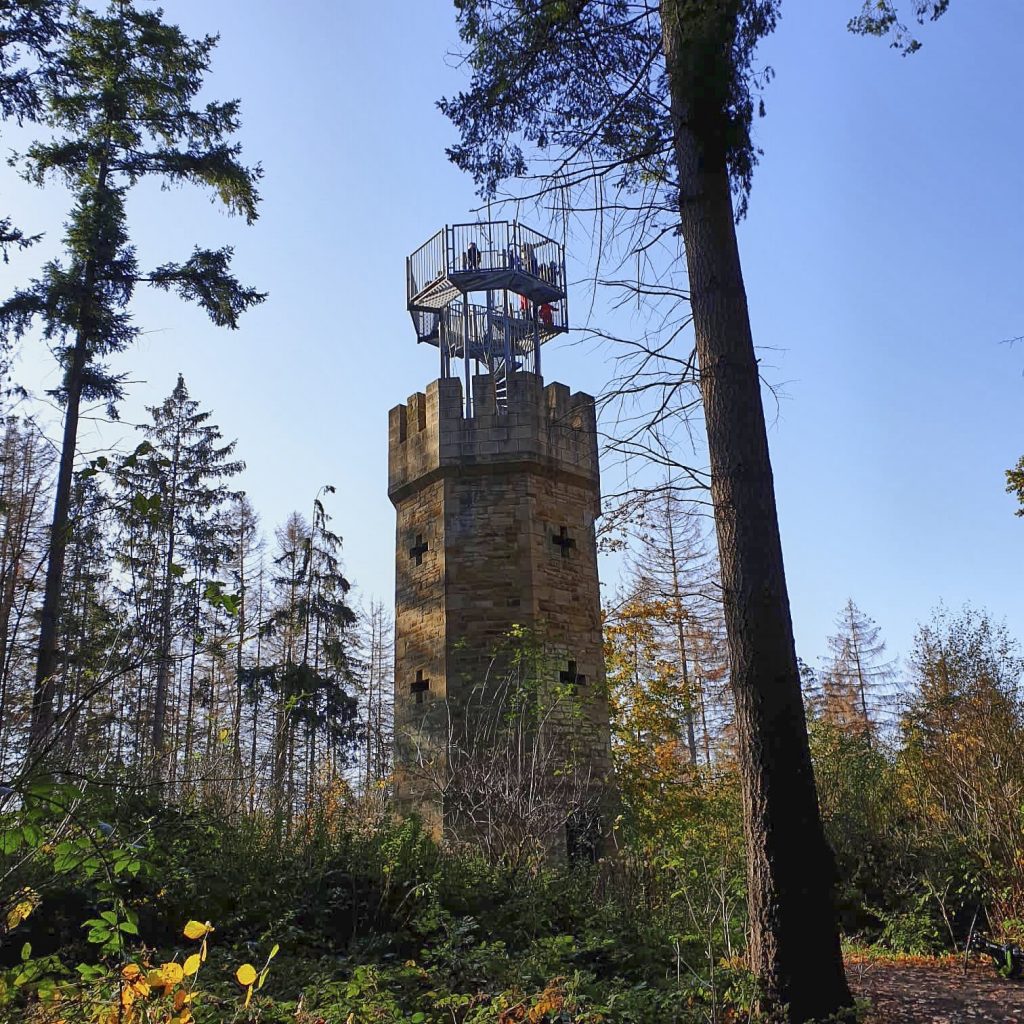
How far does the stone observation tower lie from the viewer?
1292cm

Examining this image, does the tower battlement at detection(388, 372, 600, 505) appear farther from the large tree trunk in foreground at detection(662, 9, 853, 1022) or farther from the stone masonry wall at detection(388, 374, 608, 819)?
the large tree trunk in foreground at detection(662, 9, 853, 1022)

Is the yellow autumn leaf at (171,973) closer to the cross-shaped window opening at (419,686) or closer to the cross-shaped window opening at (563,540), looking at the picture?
the cross-shaped window opening at (419,686)

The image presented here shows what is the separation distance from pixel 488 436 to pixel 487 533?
1.51 metres

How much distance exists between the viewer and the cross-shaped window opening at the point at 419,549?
45.8 feet

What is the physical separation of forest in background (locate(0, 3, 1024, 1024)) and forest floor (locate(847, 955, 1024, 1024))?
78cm

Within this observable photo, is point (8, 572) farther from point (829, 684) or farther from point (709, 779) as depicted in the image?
point (829, 684)

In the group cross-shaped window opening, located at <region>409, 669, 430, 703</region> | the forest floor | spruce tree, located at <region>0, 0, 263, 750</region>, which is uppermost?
spruce tree, located at <region>0, 0, 263, 750</region>

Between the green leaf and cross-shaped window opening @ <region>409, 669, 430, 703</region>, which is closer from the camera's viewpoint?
the green leaf

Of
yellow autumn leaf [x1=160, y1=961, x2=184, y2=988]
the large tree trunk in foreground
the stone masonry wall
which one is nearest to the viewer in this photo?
yellow autumn leaf [x1=160, y1=961, x2=184, y2=988]

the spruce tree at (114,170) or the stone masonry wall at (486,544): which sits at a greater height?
the spruce tree at (114,170)

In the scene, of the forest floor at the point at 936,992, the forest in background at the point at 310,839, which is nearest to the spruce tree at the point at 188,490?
the forest in background at the point at 310,839

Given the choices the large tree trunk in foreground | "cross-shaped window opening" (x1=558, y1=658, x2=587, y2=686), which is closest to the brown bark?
"cross-shaped window opening" (x1=558, y1=658, x2=587, y2=686)

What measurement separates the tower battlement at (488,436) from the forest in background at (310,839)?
2.99 meters

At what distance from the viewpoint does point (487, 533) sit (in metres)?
13.6
